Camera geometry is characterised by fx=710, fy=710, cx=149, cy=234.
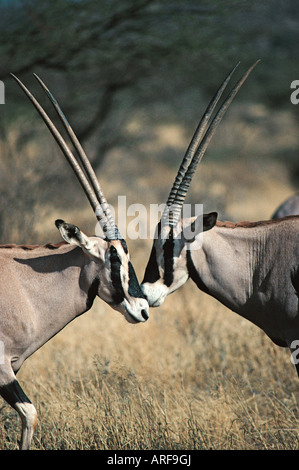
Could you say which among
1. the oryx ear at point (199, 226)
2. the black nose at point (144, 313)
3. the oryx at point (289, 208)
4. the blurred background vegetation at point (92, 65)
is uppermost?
the blurred background vegetation at point (92, 65)

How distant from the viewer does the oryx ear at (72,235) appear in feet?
12.3

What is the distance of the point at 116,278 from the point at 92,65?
5.43 meters

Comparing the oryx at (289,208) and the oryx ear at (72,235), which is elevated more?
the oryx ear at (72,235)

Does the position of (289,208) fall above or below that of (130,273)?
above

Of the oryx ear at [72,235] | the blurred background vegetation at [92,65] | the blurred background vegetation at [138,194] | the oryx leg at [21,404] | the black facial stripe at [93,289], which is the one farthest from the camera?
the blurred background vegetation at [92,65]

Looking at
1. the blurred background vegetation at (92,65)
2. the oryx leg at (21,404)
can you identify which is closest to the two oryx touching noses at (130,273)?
the oryx leg at (21,404)

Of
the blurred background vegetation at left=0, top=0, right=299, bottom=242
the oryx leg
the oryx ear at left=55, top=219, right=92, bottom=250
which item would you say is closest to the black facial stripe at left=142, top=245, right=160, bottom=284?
the oryx ear at left=55, top=219, right=92, bottom=250

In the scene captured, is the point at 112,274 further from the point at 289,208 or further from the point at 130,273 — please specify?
the point at 289,208

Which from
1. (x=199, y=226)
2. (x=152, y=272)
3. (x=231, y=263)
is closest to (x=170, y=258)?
(x=152, y=272)

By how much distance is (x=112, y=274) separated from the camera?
3.83 metres

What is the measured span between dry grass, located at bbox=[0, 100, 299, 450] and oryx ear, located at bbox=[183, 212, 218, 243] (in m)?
1.06

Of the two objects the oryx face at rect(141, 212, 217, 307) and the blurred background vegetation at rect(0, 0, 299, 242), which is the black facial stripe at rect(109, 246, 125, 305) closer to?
the oryx face at rect(141, 212, 217, 307)

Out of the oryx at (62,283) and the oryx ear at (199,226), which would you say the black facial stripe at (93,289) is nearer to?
the oryx at (62,283)

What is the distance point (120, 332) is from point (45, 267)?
247 centimetres
